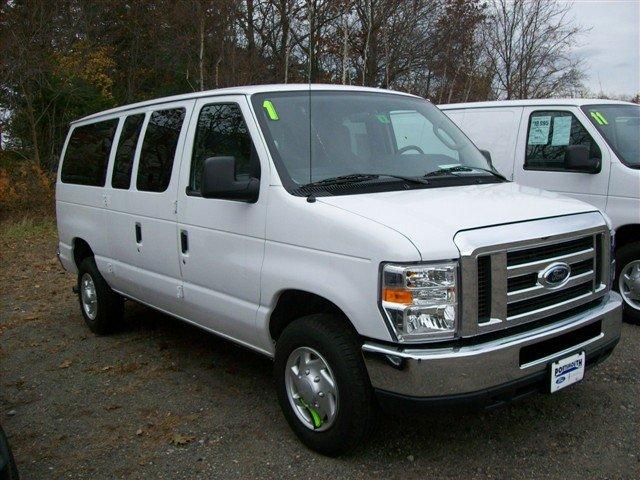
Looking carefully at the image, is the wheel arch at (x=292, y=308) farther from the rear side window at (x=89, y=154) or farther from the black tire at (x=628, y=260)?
the black tire at (x=628, y=260)

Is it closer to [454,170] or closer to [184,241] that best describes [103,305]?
[184,241]

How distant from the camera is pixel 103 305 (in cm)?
569

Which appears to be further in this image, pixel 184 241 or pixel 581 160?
pixel 581 160

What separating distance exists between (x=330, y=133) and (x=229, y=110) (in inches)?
27.9

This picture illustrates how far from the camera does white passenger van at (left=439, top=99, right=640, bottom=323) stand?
223 inches

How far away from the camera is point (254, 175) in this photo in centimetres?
373

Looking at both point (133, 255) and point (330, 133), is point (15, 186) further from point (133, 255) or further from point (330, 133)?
point (330, 133)

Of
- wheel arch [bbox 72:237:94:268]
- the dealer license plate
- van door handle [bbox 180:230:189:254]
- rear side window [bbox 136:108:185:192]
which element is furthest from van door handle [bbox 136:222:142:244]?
the dealer license plate

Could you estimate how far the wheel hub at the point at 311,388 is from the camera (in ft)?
10.8

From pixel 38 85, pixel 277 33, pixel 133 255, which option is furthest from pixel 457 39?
pixel 133 255

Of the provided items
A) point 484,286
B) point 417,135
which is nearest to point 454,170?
point 417,135

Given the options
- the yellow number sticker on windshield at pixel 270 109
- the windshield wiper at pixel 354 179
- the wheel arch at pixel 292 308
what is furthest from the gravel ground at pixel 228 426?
the yellow number sticker on windshield at pixel 270 109

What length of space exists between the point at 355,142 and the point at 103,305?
10.2 ft

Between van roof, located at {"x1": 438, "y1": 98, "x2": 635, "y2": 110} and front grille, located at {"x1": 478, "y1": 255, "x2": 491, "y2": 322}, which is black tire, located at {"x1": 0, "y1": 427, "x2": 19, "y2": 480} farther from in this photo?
van roof, located at {"x1": 438, "y1": 98, "x2": 635, "y2": 110}
